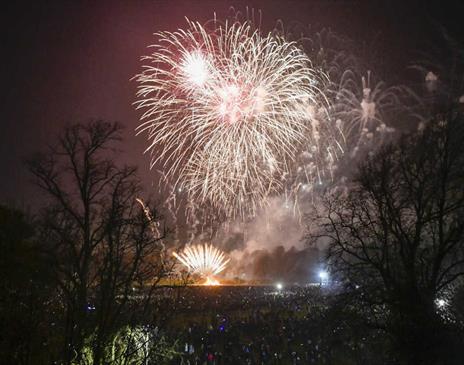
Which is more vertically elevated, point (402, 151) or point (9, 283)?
point (402, 151)

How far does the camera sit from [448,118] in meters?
17.5

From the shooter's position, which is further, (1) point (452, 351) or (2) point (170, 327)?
(2) point (170, 327)

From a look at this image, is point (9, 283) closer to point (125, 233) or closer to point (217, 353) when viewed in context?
point (125, 233)

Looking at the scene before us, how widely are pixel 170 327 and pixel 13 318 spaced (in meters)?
20.3

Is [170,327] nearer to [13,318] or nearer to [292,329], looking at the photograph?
[292,329]

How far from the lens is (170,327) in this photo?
3366 cm

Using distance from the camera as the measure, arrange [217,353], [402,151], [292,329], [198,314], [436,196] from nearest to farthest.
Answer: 1. [436,196]
2. [402,151]
3. [217,353]
4. [292,329]
5. [198,314]

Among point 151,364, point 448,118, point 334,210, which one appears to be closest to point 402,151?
point 448,118

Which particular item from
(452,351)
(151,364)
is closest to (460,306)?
(452,351)

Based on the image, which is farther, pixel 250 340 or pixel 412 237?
pixel 250 340

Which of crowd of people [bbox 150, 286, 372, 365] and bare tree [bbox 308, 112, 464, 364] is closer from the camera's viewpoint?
bare tree [bbox 308, 112, 464, 364]

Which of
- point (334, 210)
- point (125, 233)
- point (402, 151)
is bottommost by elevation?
point (125, 233)

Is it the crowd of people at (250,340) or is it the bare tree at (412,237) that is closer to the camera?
the bare tree at (412,237)

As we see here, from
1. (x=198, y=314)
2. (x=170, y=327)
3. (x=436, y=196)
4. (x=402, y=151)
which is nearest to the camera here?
(x=436, y=196)
